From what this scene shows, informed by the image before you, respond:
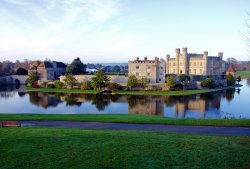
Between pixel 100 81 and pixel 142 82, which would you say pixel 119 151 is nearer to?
pixel 142 82

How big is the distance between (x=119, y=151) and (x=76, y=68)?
74.6 metres

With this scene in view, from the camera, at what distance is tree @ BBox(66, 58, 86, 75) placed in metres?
83.5

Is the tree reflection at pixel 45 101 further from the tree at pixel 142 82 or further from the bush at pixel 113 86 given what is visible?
the tree at pixel 142 82

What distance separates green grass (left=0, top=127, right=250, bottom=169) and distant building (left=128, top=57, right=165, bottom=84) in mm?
53945

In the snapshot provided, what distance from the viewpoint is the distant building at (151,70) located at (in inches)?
2692

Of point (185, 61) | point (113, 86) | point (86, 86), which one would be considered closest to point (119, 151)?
point (113, 86)

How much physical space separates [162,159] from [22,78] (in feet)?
285

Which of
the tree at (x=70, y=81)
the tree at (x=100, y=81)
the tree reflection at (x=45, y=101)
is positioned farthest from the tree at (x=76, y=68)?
the tree reflection at (x=45, y=101)

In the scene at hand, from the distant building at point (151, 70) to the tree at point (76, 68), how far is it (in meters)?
23.0

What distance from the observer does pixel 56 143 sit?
13102 millimetres

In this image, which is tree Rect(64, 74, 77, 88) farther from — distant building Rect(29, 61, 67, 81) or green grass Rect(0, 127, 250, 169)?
green grass Rect(0, 127, 250, 169)

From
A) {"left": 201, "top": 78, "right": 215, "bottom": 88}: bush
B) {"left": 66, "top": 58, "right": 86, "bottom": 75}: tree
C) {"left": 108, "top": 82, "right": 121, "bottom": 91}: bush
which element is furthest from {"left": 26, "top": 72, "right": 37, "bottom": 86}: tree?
{"left": 201, "top": 78, "right": 215, "bottom": 88}: bush

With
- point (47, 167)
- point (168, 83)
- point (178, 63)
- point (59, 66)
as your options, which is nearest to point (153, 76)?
point (168, 83)

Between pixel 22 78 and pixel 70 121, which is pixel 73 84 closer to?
pixel 22 78
